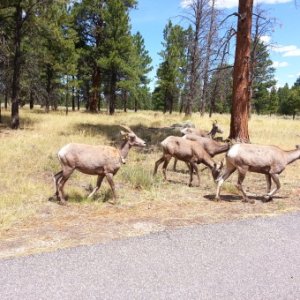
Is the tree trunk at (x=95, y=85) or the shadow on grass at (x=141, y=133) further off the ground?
the tree trunk at (x=95, y=85)

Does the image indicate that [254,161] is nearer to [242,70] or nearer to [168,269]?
[168,269]

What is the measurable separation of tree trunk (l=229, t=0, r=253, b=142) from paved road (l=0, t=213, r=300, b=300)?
971 centimetres

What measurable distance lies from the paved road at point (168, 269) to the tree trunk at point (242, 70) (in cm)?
971

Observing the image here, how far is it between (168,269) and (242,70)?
11695 millimetres

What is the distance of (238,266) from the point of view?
542cm

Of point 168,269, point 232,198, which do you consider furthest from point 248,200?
point 168,269

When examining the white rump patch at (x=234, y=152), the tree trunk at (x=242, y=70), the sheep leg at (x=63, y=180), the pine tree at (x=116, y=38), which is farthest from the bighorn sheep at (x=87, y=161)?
the pine tree at (x=116, y=38)

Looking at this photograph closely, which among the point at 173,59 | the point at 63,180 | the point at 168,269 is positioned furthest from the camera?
the point at 173,59

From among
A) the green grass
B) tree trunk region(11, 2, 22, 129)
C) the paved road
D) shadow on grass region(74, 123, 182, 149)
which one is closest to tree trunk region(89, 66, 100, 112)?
tree trunk region(11, 2, 22, 129)

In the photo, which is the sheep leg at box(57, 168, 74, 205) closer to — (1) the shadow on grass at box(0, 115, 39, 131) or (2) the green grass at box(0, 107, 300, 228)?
(2) the green grass at box(0, 107, 300, 228)

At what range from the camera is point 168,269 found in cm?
523

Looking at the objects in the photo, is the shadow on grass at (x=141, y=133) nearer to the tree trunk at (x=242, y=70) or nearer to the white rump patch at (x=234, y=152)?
the tree trunk at (x=242, y=70)

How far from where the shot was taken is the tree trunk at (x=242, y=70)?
15.4m

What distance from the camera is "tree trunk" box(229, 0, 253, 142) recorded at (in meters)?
15.4
